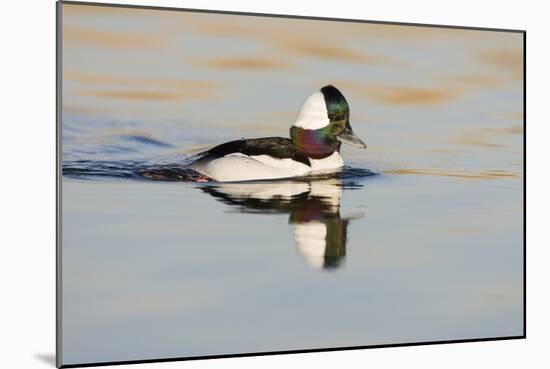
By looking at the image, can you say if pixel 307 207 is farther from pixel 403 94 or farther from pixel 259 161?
pixel 403 94

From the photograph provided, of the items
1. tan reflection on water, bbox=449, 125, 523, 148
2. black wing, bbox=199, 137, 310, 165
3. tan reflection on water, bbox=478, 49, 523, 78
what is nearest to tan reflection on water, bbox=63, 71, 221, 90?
black wing, bbox=199, 137, 310, 165

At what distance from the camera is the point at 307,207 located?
5.23 m

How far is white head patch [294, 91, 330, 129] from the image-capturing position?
5250 mm

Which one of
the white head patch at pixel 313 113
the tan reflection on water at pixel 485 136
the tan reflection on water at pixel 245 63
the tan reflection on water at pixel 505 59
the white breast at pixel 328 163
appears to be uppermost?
the tan reflection on water at pixel 505 59

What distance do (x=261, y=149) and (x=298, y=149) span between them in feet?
0.65

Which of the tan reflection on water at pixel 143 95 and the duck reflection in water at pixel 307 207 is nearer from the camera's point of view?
the tan reflection on water at pixel 143 95

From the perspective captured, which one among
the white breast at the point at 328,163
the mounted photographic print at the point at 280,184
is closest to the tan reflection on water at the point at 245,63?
the mounted photographic print at the point at 280,184

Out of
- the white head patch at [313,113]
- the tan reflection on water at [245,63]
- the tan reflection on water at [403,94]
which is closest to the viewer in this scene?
the tan reflection on water at [245,63]

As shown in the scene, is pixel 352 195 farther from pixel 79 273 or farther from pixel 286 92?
pixel 79 273

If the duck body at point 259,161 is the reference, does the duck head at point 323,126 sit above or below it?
above

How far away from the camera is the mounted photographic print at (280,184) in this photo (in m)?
4.90

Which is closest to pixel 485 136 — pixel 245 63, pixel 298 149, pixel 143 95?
pixel 298 149

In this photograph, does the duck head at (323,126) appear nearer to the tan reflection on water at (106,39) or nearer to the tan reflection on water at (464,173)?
the tan reflection on water at (464,173)

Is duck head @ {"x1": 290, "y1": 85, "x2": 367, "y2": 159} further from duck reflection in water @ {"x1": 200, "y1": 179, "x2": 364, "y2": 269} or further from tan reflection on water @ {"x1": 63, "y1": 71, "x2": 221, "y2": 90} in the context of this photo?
tan reflection on water @ {"x1": 63, "y1": 71, "x2": 221, "y2": 90}
